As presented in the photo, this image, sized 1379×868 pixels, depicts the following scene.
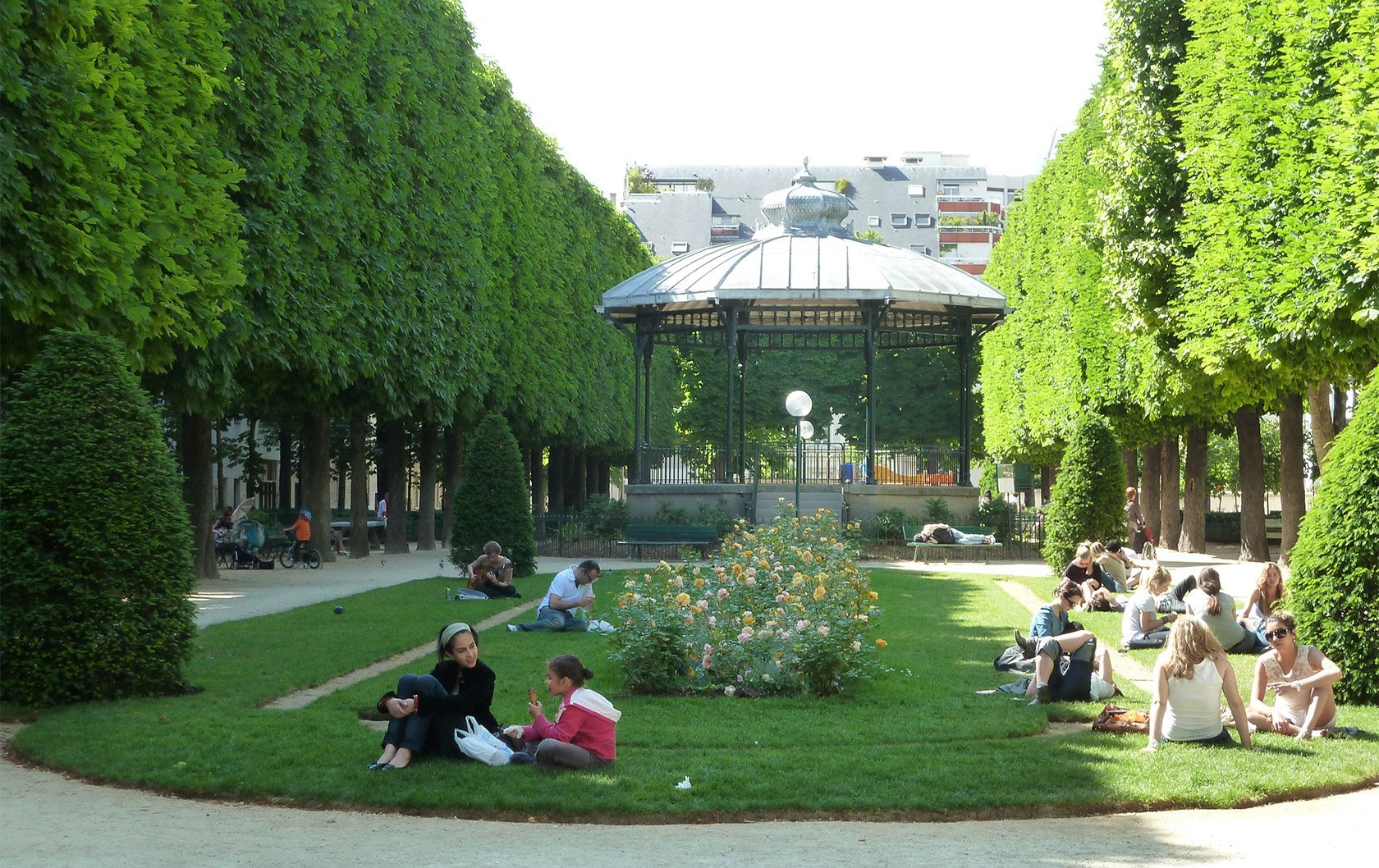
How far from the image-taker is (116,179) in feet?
52.7

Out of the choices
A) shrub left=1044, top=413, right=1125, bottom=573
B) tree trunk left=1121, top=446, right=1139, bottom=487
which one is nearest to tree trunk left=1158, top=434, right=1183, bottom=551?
tree trunk left=1121, top=446, right=1139, bottom=487

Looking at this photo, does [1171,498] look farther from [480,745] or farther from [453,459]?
[480,745]

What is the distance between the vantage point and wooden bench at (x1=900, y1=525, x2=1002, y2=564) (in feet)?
109

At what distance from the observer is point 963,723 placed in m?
10.8

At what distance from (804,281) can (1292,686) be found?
25818 millimetres

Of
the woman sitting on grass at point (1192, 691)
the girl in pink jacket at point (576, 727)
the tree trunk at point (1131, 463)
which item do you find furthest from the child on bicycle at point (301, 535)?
the woman sitting on grass at point (1192, 691)

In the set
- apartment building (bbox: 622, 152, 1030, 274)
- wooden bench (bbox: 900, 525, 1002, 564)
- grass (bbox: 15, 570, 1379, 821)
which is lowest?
grass (bbox: 15, 570, 1379, 821)

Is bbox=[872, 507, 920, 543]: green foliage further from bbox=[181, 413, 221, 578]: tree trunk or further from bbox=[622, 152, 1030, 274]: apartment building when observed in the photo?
bbox=[622, 152, 1030, 274]: apartment building

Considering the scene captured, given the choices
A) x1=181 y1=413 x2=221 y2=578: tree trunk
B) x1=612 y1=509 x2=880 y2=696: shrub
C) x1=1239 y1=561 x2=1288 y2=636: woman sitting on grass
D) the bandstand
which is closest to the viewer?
x1=612 y1=509 x2=880 y2=696: shrub

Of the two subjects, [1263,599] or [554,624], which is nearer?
[1263,599]

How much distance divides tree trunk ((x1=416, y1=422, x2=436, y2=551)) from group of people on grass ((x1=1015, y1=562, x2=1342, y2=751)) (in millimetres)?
23777

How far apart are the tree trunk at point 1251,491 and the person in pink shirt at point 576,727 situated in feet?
77.4

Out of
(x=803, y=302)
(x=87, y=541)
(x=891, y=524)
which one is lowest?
(x=891, y=524)

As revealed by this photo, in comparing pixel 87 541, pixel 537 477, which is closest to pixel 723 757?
pixel 87 541
